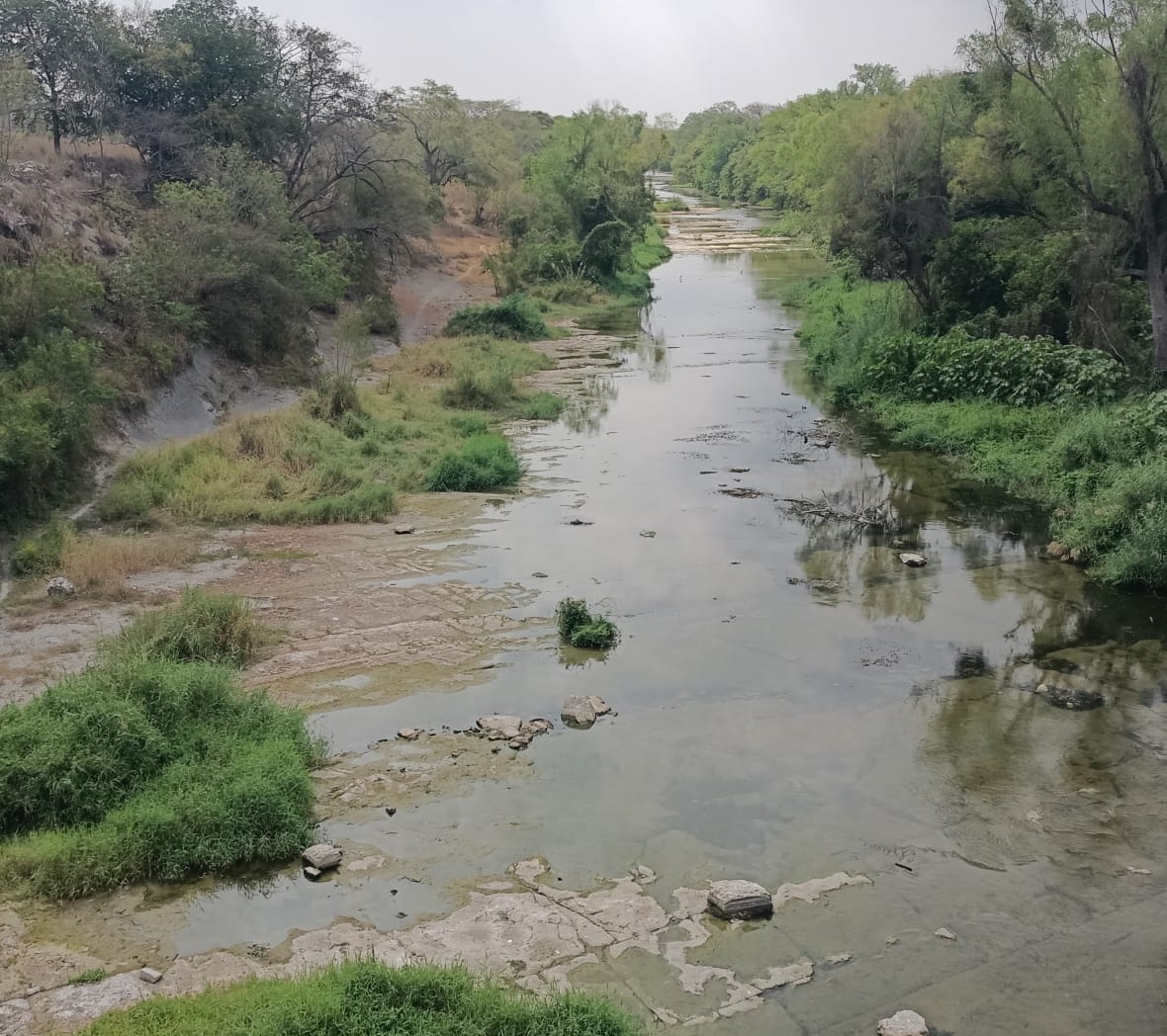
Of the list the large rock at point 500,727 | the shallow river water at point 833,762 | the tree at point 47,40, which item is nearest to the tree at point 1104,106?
the shallow river water at point 833,762

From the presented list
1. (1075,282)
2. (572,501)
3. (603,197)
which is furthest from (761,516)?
(603,197)

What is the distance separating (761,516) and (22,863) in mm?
11293

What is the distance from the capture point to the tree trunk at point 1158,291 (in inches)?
699

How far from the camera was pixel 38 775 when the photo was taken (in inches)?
307

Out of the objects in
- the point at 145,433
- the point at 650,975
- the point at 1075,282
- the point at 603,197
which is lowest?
the point at 650,975

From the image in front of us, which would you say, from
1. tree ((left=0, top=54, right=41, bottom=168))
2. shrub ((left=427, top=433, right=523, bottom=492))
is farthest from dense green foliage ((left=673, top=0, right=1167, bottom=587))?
tree ((left=0, top=54, right=41, bottom=168))

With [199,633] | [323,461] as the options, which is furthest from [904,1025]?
[323,461]

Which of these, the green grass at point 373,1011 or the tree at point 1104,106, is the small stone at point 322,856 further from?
the tree at point 1104,106

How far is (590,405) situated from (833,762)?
51.9ft

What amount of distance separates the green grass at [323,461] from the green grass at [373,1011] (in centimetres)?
1030

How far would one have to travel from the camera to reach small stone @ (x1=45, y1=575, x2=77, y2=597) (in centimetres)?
1229

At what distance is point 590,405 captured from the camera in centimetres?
2416

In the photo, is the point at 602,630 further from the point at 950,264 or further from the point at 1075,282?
the point at 950,264

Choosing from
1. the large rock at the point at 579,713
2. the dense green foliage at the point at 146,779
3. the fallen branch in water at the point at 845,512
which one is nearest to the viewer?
the dense green foliage at the point at 146,779
